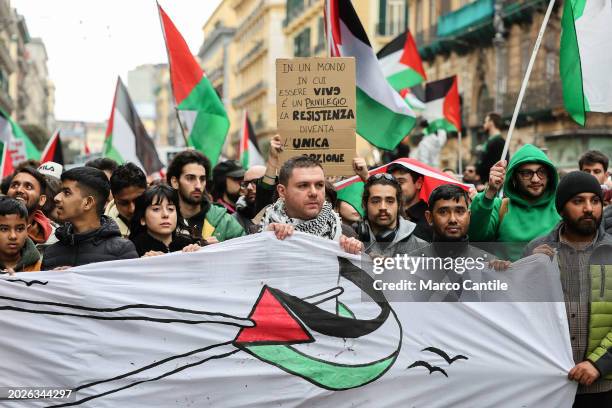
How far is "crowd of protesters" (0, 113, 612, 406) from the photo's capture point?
490 centimetres

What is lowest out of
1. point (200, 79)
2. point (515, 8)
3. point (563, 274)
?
point (563, 274)

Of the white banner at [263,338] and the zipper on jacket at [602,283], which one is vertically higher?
the zipper on jacket at [602,283]

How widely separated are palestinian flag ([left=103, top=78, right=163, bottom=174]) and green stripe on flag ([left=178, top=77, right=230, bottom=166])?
140 cm

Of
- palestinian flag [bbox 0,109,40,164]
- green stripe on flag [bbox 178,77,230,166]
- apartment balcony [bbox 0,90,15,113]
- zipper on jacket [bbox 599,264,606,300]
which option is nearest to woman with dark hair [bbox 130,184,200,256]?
zipper on jacket [bbox 599,264,606,300]

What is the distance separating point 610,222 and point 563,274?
1.25m

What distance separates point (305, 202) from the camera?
527 centimetres

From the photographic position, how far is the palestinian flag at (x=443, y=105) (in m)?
14.9

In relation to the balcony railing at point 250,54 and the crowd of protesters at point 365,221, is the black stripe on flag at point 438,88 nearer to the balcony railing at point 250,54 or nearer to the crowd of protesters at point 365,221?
the crowd of protesters at point 365,221

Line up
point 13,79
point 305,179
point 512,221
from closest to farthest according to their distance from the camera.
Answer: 1. point 305,179
2. point 512,221
3. point 13,79

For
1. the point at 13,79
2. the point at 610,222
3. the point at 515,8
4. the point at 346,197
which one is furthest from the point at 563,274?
the point at 13,79

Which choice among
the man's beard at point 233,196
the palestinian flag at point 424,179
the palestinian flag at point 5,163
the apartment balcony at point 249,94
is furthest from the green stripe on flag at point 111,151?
the apartment balcony at point 249,94

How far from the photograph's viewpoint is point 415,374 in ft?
16.3

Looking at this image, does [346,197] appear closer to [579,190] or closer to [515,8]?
[579,190]

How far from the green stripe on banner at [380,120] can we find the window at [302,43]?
51821mm
